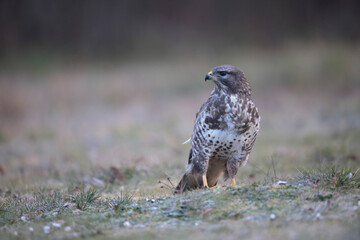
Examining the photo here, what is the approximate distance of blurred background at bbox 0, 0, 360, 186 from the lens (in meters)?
8.55

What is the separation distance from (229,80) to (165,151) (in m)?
4.28

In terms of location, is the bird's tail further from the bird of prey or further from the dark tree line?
the dark tree line

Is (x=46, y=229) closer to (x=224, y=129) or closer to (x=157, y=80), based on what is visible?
(x=224, y=129)

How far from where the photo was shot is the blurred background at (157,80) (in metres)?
8.55

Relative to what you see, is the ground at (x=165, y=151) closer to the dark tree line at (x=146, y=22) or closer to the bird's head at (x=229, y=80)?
the bird's head at (x=229, y=80)

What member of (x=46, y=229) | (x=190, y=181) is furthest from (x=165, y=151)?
(x=46, y=229)

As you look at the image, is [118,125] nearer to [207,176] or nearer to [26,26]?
[207,176]

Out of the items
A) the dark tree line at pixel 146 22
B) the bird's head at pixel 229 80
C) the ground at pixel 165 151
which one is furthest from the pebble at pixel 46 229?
the dark tree line at pixel 146 22

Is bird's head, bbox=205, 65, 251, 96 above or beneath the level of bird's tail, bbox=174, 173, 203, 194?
above

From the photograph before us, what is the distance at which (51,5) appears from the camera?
19.7 m

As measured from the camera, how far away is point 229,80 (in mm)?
5344

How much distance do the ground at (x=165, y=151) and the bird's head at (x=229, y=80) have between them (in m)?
1.01

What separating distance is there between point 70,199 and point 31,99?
36.4ft

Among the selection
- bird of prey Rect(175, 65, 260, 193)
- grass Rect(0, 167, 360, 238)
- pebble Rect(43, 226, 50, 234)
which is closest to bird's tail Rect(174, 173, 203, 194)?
bird of prey Rect(175, 65, 260, 193)
